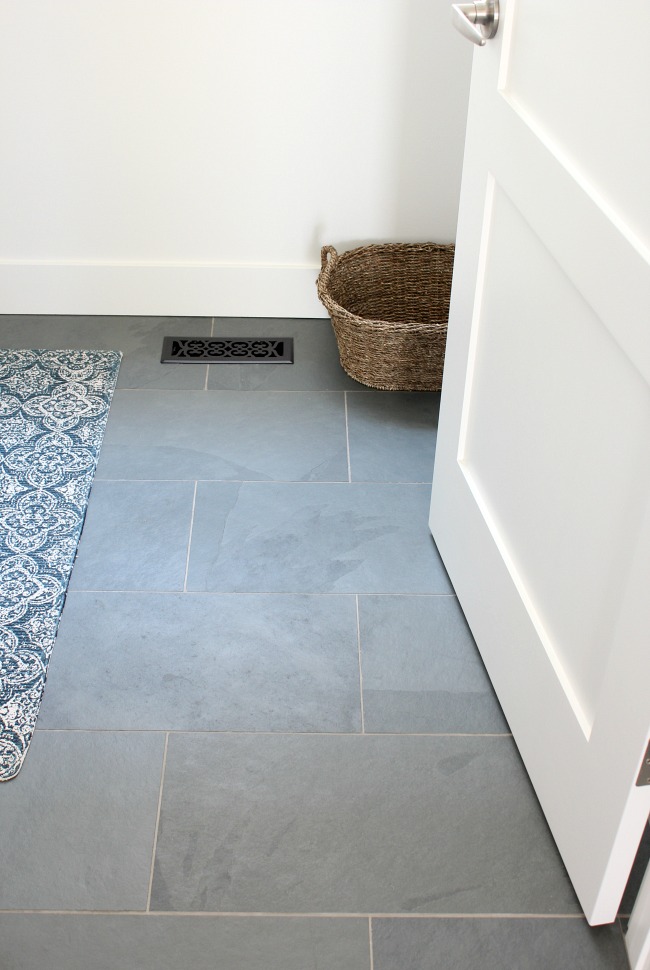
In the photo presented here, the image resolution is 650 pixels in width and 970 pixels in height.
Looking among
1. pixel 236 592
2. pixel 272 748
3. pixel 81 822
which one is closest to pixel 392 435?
pixel 236 592

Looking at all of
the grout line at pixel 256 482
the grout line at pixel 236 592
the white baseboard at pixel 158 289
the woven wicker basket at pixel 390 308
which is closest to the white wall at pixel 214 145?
the white baseboard at pixel 158 289

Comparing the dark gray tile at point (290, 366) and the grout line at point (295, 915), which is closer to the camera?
the grout line at point (295, 915)

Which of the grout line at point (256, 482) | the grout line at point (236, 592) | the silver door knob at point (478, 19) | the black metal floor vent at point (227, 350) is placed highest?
the silver door knob at point (478, 19)

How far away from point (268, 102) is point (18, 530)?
3.72ft

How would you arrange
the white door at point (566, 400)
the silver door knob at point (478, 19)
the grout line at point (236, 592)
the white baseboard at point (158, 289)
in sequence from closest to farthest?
1. the white door at point (566, 400)
2. the silver door knob at point (478, 19)
3. the grout line at point (236, 592)
4. the white baseboard at point (158, 289)

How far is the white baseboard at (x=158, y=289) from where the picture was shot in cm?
238

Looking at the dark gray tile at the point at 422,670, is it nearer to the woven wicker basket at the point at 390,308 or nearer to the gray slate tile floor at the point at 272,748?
the gray slate tile floor at the point at 272,748

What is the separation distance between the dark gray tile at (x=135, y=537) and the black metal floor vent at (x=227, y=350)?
0.48m

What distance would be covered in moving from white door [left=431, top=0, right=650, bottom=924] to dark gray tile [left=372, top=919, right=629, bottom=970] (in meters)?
0.04

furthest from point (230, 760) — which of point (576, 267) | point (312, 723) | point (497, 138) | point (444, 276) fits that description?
point (444, 276)

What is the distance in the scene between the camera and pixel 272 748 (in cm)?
141

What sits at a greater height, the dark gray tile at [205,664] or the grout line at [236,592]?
the grout line at [236,592]

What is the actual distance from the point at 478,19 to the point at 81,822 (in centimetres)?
121

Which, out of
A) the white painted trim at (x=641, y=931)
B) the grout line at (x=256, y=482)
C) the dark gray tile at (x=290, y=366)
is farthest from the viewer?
the dark gray tile at (x=290, y=366)
